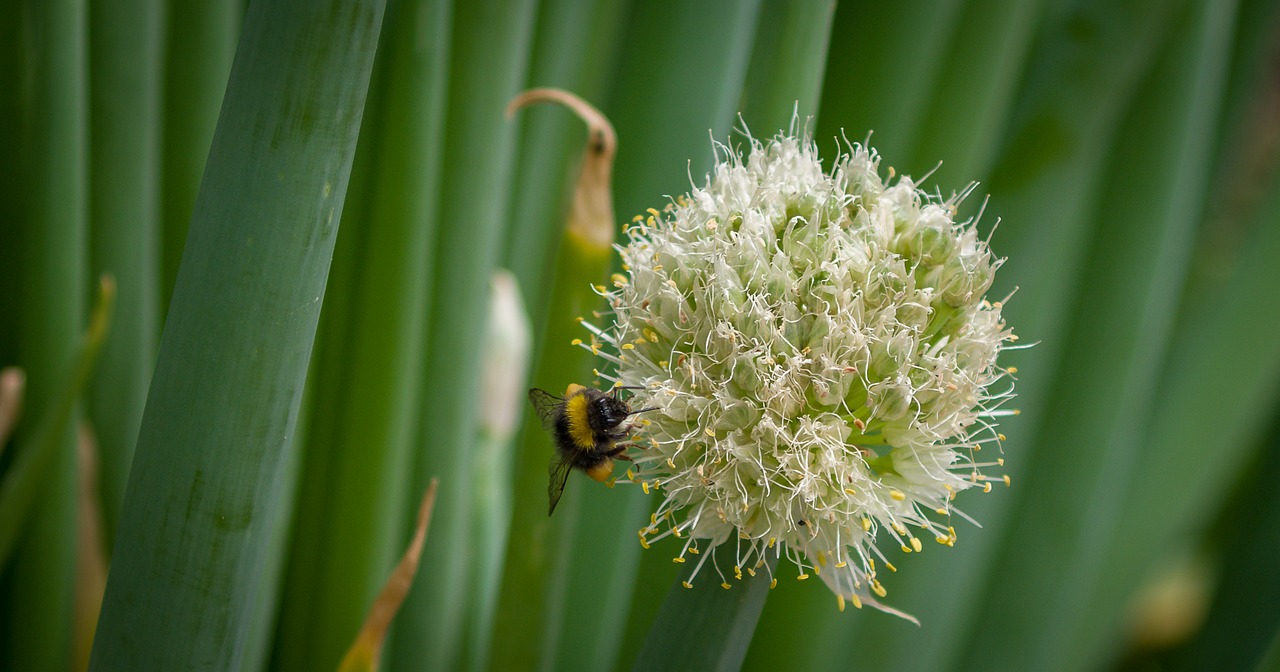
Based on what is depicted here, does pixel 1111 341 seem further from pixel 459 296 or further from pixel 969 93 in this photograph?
pixel 459 296

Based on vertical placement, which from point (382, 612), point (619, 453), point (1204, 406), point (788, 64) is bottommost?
point (382, 612)

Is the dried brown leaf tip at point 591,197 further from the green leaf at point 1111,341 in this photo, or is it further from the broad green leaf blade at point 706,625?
the green leaf at point 1111,341

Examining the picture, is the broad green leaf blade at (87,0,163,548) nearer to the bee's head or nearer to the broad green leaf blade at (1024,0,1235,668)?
the bee's head

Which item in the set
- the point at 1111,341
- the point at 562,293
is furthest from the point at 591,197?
the point at 1111,341

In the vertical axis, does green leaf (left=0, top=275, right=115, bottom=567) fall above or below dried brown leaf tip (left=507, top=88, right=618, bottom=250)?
below

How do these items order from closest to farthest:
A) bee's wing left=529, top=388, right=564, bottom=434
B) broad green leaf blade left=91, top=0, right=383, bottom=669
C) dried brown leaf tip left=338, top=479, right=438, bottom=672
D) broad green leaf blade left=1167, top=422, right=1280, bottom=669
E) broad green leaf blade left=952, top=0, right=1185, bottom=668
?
broad green leaf blade left=91, top=0, right=383, bottom=669, dried brown leaf tip left=338, top=479, right=438, bottom=672, bee's wing left=529, top=388, right=564, bottom=434, broad green leaf blade left=952, top=0, right=1185, bottom=668, broad green leaf blade left=1167, top=422, right=1280, bottom=669

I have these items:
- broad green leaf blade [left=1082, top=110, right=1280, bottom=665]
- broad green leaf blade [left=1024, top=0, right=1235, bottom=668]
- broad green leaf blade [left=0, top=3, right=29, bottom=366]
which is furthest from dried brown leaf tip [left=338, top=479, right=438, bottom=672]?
broad green leaf blade [left=1082, top=110, right=1280, bottom=665]

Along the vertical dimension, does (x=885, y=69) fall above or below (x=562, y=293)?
above

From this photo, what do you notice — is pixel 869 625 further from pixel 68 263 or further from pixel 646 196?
pixel 68 263
